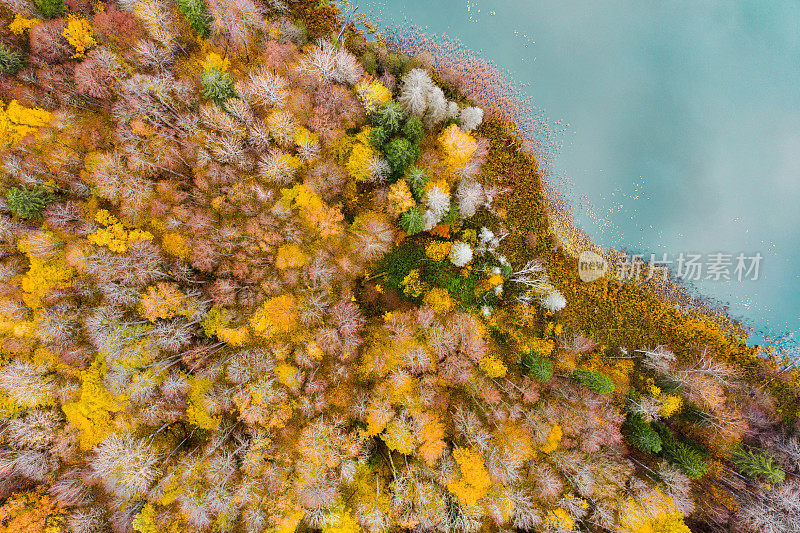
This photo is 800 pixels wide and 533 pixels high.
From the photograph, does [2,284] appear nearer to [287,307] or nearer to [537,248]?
[287,307]

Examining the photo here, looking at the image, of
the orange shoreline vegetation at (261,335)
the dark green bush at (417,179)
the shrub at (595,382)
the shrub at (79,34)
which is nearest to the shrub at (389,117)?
the orange shoreline vegetation at (261,335)

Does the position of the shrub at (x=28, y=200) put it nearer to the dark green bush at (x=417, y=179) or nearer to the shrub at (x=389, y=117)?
the shrub at (x=389, y=117)

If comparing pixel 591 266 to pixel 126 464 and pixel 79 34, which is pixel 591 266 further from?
pixel 79 34

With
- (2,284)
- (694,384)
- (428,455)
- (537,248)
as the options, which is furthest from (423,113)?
(2,284)

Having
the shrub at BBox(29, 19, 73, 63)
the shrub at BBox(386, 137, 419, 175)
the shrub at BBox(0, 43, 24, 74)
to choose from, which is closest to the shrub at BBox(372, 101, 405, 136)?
the shrub at BBox(386, 137, 419, 175)

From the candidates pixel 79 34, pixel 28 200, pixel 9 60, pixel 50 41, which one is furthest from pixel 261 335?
pixel 9 60
